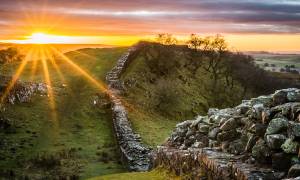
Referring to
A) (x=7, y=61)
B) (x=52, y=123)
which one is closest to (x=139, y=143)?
(x=52, y=123)

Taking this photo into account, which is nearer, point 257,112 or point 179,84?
point 257,112

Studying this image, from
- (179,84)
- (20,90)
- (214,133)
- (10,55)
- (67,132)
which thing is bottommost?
(67,132)

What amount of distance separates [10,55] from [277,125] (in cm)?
8259

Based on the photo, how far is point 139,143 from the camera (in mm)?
40562

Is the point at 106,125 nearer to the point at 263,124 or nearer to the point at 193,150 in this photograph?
the point at 193,150

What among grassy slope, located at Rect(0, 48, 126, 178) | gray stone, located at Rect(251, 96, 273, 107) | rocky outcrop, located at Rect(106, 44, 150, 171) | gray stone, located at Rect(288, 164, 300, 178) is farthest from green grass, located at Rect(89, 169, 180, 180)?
grassy slope, located at Rect(0, 48, 126, 178)

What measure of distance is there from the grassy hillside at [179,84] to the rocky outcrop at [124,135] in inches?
46.3

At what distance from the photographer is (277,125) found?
15.3 meters

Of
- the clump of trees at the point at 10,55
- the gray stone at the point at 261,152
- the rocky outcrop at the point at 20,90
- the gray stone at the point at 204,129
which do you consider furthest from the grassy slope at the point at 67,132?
the gray stone at the point at 261,152

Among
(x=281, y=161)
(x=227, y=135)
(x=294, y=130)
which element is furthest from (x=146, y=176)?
(x=294, y=130)

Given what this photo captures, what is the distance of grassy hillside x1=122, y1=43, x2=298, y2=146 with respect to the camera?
5682 cm

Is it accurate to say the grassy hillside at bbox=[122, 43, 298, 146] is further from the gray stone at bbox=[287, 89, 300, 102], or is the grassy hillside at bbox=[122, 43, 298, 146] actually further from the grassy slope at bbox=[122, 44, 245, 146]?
the gray stone at bbox=[287, 89, 300, 102]

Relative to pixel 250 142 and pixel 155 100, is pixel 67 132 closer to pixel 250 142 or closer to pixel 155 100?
pixel 155 100

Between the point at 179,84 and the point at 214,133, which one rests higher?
the point at 214,133
